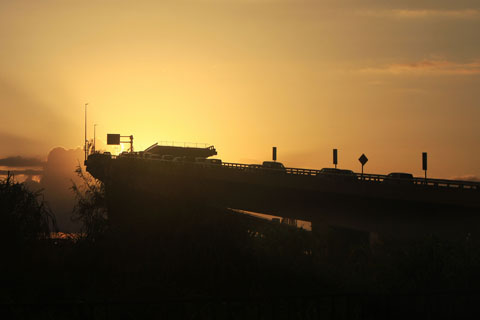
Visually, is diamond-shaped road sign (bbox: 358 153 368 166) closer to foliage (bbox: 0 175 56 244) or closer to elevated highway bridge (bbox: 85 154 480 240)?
elevated highway bridge (bbox: 85 154 480 240)

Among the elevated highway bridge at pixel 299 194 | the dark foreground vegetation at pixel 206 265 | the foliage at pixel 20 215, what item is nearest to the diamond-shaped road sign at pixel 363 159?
the elevated highway bridge at pixel 299 194

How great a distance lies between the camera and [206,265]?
144 feet

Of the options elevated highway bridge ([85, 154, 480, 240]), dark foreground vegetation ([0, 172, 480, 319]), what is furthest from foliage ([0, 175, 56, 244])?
elevated highway bridge ([85, 154, 480, 240])

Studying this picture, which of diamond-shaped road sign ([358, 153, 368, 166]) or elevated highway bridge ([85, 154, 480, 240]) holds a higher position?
diamond-shaped road sign ([358, 153, 368, 166])

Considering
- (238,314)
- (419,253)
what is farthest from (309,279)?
(238,314)

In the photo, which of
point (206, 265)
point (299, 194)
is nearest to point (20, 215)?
point (206, 265)

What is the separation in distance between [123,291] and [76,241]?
15154 mm

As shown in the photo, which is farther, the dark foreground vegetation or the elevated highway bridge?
the elevated highway bridge

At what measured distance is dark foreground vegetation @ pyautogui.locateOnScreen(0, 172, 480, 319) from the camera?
35281mm

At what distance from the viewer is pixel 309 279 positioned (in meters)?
42.1

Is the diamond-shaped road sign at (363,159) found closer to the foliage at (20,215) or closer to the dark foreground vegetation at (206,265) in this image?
the dark foreground vegetation at (206,265)

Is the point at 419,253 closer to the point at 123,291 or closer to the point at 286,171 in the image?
the point at 123,291

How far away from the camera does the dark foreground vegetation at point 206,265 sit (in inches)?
1389

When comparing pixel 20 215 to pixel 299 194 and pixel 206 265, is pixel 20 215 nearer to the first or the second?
pixel 206 265
